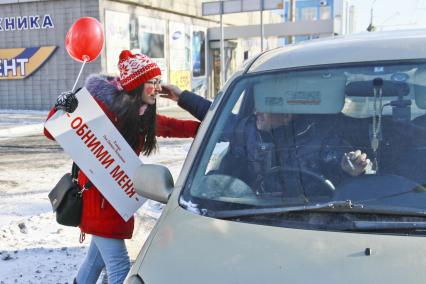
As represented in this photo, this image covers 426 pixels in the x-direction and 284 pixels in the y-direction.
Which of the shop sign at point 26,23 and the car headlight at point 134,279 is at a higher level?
the shop sign at point 26,23

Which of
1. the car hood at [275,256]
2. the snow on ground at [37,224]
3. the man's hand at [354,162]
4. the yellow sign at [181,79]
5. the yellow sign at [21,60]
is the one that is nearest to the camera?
the car hood at [275,256]

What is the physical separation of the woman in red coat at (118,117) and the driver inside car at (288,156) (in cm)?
59

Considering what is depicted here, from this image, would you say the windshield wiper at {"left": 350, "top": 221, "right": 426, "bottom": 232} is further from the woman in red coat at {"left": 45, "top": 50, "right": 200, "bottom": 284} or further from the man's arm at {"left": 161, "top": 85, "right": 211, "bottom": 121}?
the man's arm at {"left": 161, "top": 85, "right": 211, "bottom": 121}

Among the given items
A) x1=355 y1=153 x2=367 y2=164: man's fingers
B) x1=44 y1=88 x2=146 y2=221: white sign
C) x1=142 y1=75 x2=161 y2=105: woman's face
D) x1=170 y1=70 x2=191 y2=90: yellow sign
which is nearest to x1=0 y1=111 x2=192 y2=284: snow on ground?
x1=44 y1=88 x2=146 y2=221: white sign

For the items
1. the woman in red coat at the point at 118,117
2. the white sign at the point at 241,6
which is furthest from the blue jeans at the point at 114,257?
the white sign at the point at 241,6

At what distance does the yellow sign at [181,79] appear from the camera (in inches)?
829

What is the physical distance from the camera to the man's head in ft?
7.70

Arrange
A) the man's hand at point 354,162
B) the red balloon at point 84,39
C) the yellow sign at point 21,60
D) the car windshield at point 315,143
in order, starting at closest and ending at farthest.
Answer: the car windshield at point 315,143 < the man's hand at point 354,162 < the red balloon at point 84,39 < the yellow sign at point 21,60

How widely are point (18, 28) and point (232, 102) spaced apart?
17.6 meters

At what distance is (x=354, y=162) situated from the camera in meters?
2.24

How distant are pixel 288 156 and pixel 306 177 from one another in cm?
15

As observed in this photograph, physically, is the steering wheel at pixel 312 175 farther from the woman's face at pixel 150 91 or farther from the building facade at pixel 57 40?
the building facade at pixel 57 40

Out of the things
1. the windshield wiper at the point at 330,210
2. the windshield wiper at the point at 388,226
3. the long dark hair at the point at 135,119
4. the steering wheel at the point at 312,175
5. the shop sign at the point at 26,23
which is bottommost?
the windshield wiper at the point at 388,226

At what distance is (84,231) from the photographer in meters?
2.75
